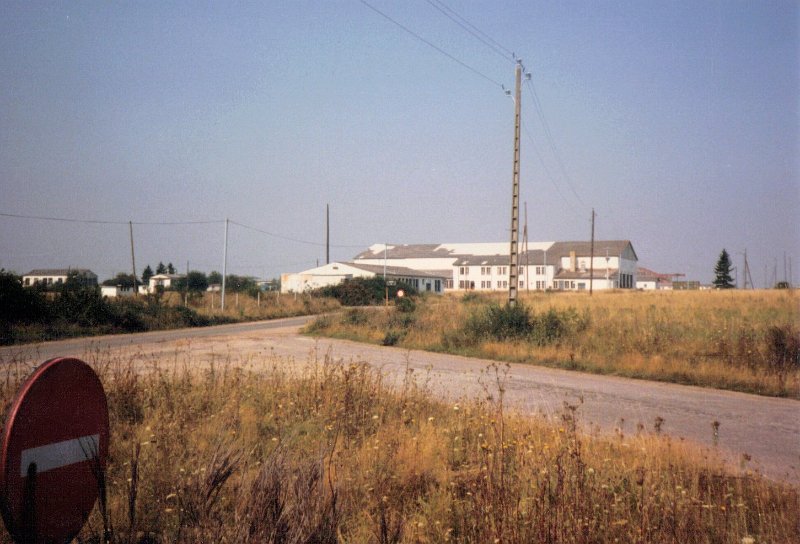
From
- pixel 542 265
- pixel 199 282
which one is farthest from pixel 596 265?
pixel 199 282

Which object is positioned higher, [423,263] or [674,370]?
[423,263]

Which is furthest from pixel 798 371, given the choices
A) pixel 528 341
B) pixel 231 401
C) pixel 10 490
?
pixel 10 490

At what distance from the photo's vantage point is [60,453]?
242cm

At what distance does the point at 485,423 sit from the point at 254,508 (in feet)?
11.3

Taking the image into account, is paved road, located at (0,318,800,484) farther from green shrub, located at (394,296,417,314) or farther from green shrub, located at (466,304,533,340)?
green shrub, located at (394,296,417,314)

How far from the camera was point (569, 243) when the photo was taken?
91875 millimetres

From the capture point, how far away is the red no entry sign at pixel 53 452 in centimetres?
219

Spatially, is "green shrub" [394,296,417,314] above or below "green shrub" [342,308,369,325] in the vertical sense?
above

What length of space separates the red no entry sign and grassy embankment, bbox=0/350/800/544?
25 cm

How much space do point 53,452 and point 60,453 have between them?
5 cm

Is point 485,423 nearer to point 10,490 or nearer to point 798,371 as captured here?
point 10,490

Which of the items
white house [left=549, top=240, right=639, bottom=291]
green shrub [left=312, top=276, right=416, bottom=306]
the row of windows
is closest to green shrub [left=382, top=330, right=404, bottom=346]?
green shrub [left=312, top=276, right=416, bottom=306]

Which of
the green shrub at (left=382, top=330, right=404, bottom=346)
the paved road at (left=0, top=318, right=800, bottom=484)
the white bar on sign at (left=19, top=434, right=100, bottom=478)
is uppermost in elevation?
the white bar on sign at (left=19, top=434, right=100, bottom=478)

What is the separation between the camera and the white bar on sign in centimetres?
224
